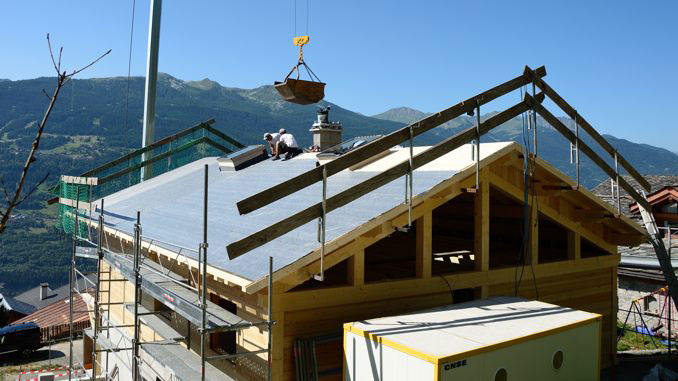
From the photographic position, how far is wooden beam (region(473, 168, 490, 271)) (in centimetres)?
937

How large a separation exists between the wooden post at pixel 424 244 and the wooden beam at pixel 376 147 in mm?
1482

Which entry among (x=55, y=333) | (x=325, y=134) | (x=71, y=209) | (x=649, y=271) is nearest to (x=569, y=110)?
(x=325, y=134)

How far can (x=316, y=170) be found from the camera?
6.65 metres

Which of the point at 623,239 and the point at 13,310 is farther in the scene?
the point at 13,310

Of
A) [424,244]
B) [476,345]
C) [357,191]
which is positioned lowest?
[476,345]

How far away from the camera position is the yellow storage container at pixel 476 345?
614 cm

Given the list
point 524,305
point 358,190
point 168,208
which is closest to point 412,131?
point 358,190

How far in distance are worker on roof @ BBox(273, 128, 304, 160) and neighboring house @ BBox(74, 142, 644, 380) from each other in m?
0.61

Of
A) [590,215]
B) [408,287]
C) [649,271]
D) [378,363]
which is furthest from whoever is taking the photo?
[649,271]

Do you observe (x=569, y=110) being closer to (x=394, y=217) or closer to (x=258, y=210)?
(x=394, y=217)

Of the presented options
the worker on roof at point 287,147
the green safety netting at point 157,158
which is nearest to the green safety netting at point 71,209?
the green safety netting at point 157,158

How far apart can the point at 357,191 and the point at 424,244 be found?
2000 mm

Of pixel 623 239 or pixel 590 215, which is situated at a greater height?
pixel 590 215

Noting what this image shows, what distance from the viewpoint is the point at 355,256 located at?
25.7ft
